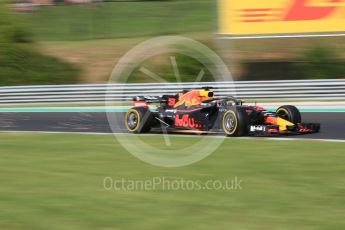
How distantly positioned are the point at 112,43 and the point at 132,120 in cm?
1639

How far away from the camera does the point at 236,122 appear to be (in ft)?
35.7

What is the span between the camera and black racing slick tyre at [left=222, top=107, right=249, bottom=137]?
10852mm

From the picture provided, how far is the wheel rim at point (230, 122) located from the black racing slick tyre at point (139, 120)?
1.66 m

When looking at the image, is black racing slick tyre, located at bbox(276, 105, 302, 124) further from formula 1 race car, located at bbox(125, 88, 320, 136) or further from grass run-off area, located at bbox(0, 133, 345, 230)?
grass run-off area, located at bbox(0, 133, 345, 230)

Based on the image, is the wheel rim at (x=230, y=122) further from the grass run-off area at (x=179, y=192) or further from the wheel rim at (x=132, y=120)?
the wheel rim at (x=132, y=120)

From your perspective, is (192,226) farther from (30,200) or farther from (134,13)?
(134,13)

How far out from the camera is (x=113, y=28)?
29359mm

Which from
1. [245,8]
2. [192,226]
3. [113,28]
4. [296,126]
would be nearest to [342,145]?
[296,126]

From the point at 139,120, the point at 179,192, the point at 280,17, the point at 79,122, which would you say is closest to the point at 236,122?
the point at 139,120

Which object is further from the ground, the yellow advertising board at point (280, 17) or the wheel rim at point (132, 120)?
the yellow advertising board at point (280, 17)

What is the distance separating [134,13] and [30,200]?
2386 centimetres

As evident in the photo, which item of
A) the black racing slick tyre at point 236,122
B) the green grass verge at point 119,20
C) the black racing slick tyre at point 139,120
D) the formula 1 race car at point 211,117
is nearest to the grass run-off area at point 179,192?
the black racing slick tyre at point 236,122

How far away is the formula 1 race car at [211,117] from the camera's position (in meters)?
11.0

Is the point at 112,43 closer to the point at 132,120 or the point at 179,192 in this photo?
the point at 132,120
